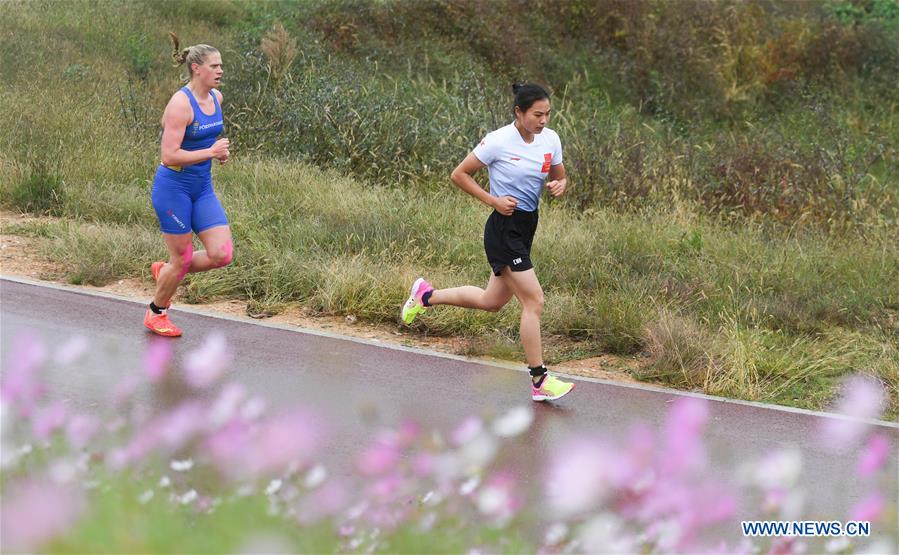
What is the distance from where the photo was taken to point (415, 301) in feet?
27.2

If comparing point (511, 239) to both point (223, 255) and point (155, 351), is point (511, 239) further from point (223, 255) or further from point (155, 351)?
point (155, 351)

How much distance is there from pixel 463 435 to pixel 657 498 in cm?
89

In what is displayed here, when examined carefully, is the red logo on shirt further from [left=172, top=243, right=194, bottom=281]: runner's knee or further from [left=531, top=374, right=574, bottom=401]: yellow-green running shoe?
[left=172, top=243, right=194, bottom=281]: runner's knee

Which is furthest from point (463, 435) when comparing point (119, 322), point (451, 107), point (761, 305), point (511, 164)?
point (451, 107)

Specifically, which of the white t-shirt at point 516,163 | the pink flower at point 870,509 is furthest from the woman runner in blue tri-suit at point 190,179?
the pink flower at point 870,509

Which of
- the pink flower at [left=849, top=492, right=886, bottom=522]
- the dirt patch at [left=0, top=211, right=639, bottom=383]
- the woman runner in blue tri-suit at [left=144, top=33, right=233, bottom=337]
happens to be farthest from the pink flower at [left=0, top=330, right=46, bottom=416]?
the dirt patch at [left=0, top=211, right=639, bottom=383]

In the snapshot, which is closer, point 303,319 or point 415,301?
point 415,301

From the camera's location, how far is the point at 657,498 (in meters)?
3.85

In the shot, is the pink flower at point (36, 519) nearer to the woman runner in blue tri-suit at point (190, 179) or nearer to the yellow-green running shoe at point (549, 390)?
the yellow-green running shoe at point (549, 390)

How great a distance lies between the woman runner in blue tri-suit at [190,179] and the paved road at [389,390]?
0.45m

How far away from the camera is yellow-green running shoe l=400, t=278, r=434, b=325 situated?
8.27m

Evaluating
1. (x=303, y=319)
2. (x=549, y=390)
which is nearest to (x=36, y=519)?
(x=549, y=390)

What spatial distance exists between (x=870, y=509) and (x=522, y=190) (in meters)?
3.01

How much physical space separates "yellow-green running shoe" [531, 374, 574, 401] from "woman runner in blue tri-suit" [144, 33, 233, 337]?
2295 mm
